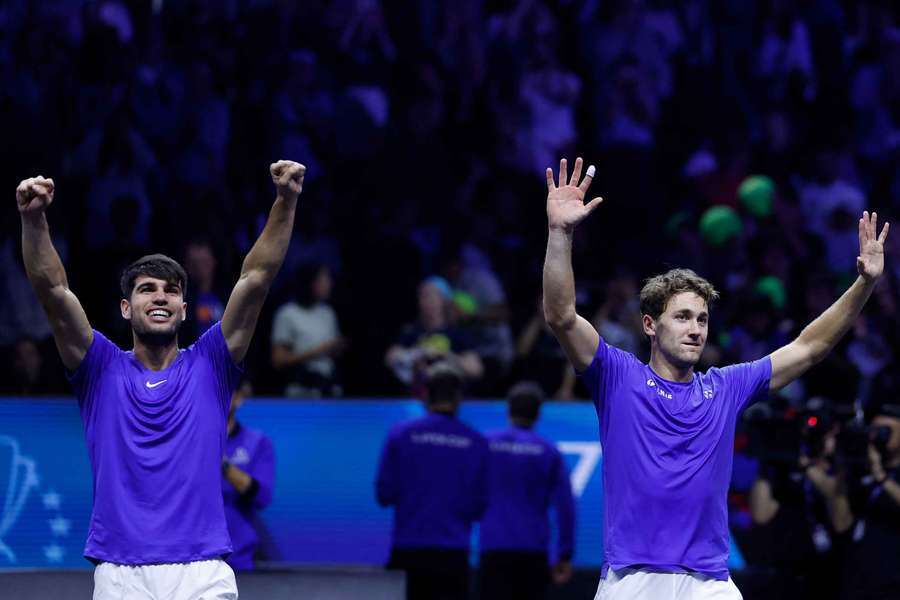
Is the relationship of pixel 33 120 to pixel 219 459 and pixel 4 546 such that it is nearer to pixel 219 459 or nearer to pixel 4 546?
pixel 4 546

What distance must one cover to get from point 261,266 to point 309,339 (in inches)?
201

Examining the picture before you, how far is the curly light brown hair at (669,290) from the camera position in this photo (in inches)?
245

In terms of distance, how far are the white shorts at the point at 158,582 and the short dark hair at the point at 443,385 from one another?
4.02 m

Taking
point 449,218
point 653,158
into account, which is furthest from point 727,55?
point 449,218

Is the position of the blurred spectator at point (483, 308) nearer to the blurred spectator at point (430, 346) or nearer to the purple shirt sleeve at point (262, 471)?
the blurred spectator at point (430, 346)

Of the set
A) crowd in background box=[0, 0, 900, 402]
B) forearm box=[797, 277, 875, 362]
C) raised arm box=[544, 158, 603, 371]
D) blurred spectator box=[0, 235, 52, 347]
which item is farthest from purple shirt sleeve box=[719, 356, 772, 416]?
blurred spectator box=[0, 235, 52, 347]

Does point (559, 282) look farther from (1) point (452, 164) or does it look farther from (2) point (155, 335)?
(1) point (452, 164)

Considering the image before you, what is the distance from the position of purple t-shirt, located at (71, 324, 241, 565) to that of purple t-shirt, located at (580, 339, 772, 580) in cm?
152

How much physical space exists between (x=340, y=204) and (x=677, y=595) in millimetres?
7171

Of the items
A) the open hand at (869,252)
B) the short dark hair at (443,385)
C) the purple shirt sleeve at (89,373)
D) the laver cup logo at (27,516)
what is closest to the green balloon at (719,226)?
the short dark hair at (443,385)

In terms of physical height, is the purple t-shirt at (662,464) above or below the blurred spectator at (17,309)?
below

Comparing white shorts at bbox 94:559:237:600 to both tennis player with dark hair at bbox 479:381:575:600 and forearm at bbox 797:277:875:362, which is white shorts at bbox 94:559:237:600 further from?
tennis player with dark hair at bbox 479:381:575:600

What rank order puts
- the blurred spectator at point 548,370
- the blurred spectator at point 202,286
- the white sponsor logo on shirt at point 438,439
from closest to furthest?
the white sponsor logo on shirt at point 438,439, the blurred spectator at point 202,286, the blurred spectator at point 548,370

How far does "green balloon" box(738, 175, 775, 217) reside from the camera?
1349cm
